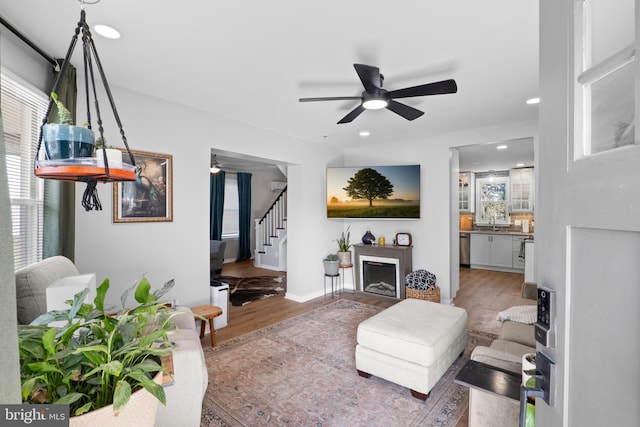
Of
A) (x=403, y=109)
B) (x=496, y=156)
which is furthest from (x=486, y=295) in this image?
(x=403, y=109)

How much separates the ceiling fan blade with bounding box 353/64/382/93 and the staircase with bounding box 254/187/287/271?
506 centimetres

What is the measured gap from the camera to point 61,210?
7.46 ft

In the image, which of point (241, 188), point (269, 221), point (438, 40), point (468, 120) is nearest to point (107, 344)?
point (438, 40)

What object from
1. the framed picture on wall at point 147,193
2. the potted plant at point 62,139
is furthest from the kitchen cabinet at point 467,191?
the potted plant at point 62,139

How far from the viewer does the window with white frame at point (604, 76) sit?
62cm

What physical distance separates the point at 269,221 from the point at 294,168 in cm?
310

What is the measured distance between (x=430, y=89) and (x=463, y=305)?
11.6ft

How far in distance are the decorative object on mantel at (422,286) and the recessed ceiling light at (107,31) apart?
421cm

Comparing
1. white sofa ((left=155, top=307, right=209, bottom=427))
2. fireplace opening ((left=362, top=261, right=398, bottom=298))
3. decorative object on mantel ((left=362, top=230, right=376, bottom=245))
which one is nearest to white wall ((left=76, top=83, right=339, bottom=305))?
white sofa ((left=155, top=307, right=209, bottom=427))

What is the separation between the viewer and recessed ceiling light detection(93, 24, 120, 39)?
1867mm

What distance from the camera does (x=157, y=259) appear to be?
303 cm

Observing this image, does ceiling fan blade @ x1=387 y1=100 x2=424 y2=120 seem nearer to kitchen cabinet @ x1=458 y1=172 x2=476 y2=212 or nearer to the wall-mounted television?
the wall-mounted television

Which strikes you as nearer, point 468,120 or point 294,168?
point 468,120

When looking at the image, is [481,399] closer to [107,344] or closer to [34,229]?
[107,344]
